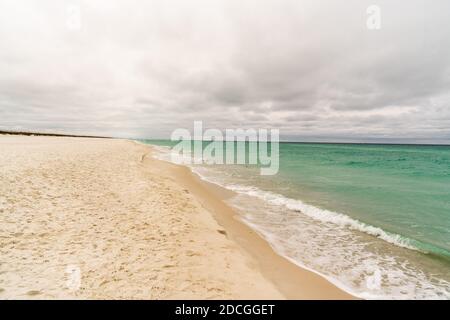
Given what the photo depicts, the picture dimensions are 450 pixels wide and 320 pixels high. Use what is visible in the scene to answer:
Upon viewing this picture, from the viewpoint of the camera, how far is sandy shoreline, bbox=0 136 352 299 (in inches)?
175

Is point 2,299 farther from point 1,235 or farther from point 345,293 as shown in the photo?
point 345,293

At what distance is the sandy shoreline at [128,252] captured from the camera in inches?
175

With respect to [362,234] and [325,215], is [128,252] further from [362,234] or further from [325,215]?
[325,215]

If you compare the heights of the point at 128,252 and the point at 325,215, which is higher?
the point at 128,252

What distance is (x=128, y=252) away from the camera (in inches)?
224

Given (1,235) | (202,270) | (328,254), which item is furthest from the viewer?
(328,254)
